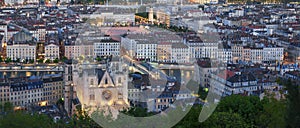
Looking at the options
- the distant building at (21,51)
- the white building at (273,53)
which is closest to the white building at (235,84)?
the white building at (273,53)

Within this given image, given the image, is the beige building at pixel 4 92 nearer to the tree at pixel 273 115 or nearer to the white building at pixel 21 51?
the tree at pixel 273 115

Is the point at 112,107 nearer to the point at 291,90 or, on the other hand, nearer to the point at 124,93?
the point at 124,93

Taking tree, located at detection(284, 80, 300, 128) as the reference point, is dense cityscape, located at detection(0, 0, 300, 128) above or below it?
below

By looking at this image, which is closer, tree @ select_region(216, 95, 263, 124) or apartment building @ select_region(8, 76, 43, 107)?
tree @ select_region(216, 95, 263, 124)

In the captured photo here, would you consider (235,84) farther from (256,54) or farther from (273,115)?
(256,54)

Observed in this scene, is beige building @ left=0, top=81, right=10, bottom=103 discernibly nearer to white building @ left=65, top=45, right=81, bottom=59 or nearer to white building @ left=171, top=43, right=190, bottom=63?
white building @ left=171, top=43, right=190, bottom=63

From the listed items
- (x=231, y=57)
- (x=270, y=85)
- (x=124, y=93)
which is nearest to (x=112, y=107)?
(x=124, y=93)

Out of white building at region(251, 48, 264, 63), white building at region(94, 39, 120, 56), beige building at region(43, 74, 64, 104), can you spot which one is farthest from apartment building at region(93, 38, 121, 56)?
beige building at region(43, 74, 64, 104)

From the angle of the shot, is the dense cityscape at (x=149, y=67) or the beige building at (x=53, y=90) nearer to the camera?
the dense cityscape at (x=149, y=67)
